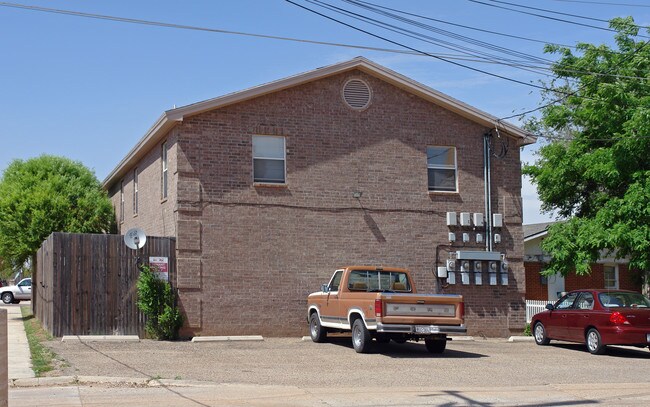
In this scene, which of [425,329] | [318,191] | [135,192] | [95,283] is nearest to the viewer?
[425,329]

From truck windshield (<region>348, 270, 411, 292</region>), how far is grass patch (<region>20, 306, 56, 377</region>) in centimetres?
659

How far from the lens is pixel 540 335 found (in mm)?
21266

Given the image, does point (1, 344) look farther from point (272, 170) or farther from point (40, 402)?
point (272, 170)

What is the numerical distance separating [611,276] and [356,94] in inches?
654

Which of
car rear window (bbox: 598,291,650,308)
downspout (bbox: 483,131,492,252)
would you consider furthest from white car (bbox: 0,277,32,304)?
car rear window (bbox: 598,291,650,308)

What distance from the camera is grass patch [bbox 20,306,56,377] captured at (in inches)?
557

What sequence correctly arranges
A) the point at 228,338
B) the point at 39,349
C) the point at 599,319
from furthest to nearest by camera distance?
the point at 228,338 → the point at 599,319 → the point at 39,349

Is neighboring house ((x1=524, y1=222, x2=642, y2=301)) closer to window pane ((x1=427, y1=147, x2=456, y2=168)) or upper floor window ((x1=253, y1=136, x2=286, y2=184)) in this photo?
window pane ((x1=427, y1=147, x2=456, y2=168))

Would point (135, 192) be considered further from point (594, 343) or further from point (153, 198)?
point (594, 343)

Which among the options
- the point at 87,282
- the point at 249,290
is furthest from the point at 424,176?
the point at 87,282

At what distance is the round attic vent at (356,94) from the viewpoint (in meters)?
22.5

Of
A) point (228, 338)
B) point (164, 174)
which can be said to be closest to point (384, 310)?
point (228, 338)

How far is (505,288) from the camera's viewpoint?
23.4m

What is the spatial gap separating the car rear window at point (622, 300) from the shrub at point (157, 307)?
10023 mm
